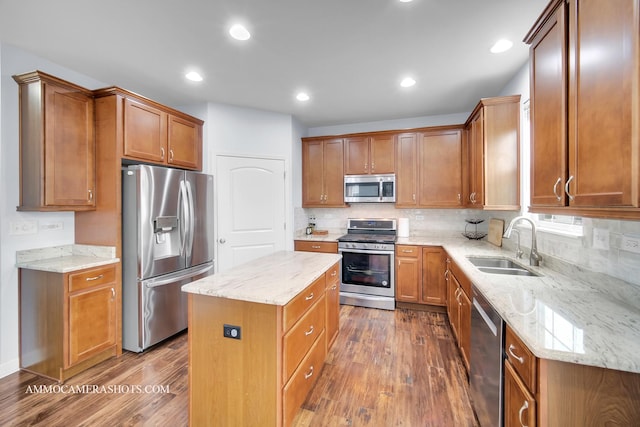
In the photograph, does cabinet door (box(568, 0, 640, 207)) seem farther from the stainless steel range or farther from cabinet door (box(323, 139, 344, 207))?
cabinet door (box(323, 139, 344, 207))

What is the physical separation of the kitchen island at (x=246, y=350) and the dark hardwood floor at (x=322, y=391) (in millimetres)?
408

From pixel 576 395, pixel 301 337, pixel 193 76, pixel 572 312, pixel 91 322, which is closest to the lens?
pixel 576 395

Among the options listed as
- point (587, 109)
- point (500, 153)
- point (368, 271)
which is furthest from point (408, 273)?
point (587, 109)

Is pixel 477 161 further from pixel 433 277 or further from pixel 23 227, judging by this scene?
pixel 23 227

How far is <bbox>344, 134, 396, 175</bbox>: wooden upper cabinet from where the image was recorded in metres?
3.79

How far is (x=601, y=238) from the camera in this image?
1466 mm

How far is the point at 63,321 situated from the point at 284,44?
112 inches

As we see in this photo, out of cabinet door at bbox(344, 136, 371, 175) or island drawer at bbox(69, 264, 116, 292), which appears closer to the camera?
island drawer at bbox(69, 264, 116, 292)

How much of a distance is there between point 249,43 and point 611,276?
285 centimetres

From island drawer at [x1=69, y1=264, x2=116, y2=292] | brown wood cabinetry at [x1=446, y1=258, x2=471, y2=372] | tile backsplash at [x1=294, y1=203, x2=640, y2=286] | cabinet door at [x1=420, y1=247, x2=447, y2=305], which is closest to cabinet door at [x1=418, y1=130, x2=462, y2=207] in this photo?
tile backsplash at [x1=294, y1=203, x2=640, y2=286]

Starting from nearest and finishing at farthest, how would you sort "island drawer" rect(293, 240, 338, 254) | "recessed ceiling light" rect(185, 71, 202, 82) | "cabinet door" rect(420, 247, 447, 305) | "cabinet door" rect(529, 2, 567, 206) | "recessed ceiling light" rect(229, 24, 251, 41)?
"cabinet door" rect(529, 2, 567, 206) < "recessed ceiling light" rect(229, 24, 251, 41) < "recessed ceiling light" rect(185, 71, 202, 82) < "cabinet door" rect(420, 247, 447, 305) < "island drawer" rect(293, 240, 338, 254)

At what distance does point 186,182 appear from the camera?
2840 mm

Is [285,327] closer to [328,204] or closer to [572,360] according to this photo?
[572,360]

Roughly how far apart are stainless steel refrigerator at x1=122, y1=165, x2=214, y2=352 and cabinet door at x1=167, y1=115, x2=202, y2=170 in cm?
32
